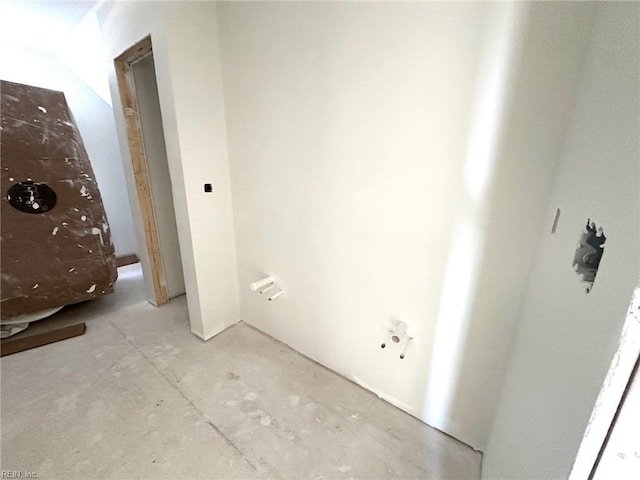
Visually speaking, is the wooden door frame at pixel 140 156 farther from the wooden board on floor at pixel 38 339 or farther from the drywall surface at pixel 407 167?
the drywall surface at pixel 407 167

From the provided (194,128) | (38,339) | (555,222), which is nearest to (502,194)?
(555,222)

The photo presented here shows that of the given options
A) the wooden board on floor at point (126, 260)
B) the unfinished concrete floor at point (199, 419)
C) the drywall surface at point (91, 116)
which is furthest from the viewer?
the wooden board on floor at point (126, 260)

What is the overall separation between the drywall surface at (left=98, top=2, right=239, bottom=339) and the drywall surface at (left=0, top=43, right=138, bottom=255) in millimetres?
1416

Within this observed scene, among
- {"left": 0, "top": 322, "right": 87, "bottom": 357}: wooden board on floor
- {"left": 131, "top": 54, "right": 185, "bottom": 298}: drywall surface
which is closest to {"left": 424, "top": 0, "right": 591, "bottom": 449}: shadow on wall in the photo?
{"left": 131, "top": 54, "right": 185, "bottom": 298}: drywall surface

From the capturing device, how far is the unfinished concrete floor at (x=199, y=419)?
119 cm

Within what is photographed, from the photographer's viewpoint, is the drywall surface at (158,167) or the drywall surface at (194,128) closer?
the drywall surface at (194,128)

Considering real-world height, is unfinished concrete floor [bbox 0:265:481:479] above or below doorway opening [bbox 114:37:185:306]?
below

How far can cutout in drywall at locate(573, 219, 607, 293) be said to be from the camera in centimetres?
53

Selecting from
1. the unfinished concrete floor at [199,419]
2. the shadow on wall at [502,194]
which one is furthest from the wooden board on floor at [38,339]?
the shadow on wall at [502,194]

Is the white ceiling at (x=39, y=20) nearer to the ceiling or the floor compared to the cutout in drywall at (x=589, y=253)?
nearer to the ceiling

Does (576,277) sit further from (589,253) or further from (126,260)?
(126,260)

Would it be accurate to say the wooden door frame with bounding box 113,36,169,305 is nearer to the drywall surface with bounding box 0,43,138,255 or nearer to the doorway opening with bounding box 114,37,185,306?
the doorway opening with bounding box 114,37,185,306

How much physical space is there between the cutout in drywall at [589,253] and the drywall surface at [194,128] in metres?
1.83

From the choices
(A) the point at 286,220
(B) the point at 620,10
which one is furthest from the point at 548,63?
(A) the point at 286,220
